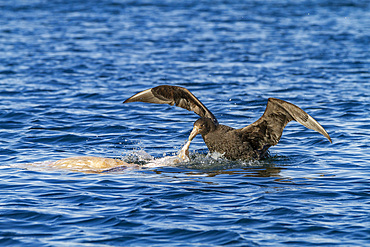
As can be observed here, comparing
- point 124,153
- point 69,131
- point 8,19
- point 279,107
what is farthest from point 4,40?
point 279,107

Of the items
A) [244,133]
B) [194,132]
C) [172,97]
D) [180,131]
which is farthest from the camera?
[180,131]

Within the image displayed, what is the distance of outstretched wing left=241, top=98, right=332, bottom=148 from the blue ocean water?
503 millimetres

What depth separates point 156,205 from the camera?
8172 mm

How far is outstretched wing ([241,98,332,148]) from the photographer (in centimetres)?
1011

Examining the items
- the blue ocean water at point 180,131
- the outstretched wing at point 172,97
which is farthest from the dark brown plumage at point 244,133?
the blue ocean water at point 180,131

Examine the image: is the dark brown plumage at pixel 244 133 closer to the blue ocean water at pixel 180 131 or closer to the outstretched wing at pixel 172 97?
the outstretched wing at pixel 172 97

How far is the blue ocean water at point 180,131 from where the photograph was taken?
7438mm

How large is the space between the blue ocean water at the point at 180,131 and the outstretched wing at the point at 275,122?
0.50 m

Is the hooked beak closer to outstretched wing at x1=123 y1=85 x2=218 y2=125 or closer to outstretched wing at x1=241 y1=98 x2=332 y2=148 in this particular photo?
outstretched wing at x1=123 y1=85 x2=218 y2=125

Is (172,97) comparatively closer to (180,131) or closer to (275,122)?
(180,131)

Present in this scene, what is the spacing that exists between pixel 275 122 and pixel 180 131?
3150mm

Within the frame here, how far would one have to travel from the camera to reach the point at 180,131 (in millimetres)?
13344

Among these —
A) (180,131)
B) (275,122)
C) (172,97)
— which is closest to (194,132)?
(172,97)

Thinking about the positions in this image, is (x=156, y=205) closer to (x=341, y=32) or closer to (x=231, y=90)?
(x=231, y=90)
